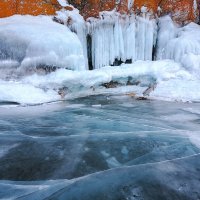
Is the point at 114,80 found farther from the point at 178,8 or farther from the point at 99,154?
the point at 99,154

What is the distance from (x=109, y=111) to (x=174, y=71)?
9.15 ft

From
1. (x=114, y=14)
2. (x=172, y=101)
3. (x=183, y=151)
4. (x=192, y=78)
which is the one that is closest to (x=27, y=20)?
(x=114, y=14)

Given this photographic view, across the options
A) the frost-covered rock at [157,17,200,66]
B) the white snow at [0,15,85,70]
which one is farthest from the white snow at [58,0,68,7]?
the frost-covered rock at [157,17,200,66]

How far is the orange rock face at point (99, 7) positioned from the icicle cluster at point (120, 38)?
219mm

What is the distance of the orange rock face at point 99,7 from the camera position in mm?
5450

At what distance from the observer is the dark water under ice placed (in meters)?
1.64

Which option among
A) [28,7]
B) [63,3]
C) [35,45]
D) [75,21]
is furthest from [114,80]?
[28,7]

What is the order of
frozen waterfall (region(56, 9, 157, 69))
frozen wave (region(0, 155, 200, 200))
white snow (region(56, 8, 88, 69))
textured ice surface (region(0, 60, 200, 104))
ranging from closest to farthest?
frozen wave (region(0, 155, 200, 200)) → textured ice surface (region(0, 60, 200, 104)) → white snow (region(56, 8, 88, 69)) → frozen waterfall (region(56, 9, 157, 69))

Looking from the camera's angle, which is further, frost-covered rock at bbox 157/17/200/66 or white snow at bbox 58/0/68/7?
frost-covered rock at bbox 157/17/200/66

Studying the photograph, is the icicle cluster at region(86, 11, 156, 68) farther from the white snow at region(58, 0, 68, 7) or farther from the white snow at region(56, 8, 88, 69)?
the white snow at region(58, 0, 68, 7)

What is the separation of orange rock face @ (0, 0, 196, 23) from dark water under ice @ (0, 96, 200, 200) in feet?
8.76

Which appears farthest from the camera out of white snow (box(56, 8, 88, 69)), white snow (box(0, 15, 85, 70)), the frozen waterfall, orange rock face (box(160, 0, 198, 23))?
orange rock face (box(160, 0, 198, 23))

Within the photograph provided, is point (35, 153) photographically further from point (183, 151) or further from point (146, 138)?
point (183, 151)

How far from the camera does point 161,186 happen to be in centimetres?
168
